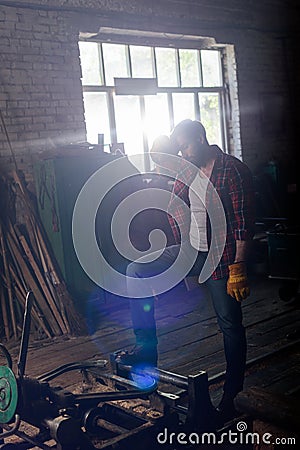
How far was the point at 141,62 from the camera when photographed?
7.41 meters

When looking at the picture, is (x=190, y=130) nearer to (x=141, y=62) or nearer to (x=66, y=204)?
(x=66, y=204)

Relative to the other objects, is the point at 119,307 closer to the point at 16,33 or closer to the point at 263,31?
the point at 16,33

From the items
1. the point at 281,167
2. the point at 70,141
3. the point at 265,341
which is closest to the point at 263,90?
the point at 281,167

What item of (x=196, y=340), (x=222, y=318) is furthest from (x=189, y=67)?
(x=222, y=318)

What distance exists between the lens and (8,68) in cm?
584

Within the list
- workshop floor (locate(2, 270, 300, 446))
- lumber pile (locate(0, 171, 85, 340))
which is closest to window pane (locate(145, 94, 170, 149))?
workshop floor (locate(2, 270, 300, 446))

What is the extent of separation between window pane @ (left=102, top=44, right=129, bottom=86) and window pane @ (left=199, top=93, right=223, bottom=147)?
1.52 metres

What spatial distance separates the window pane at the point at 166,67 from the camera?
7.64 metres

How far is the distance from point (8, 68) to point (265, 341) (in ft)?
12.1

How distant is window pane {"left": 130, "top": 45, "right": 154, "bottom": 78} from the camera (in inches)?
288

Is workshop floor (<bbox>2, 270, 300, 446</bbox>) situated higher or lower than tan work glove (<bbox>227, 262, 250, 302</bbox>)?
lower

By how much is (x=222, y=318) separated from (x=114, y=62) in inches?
184

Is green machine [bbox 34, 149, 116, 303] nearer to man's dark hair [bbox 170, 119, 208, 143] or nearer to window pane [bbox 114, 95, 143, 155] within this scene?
window pane [bbox 114, 95, 143, 155]

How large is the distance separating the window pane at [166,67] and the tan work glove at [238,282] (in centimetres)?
500
